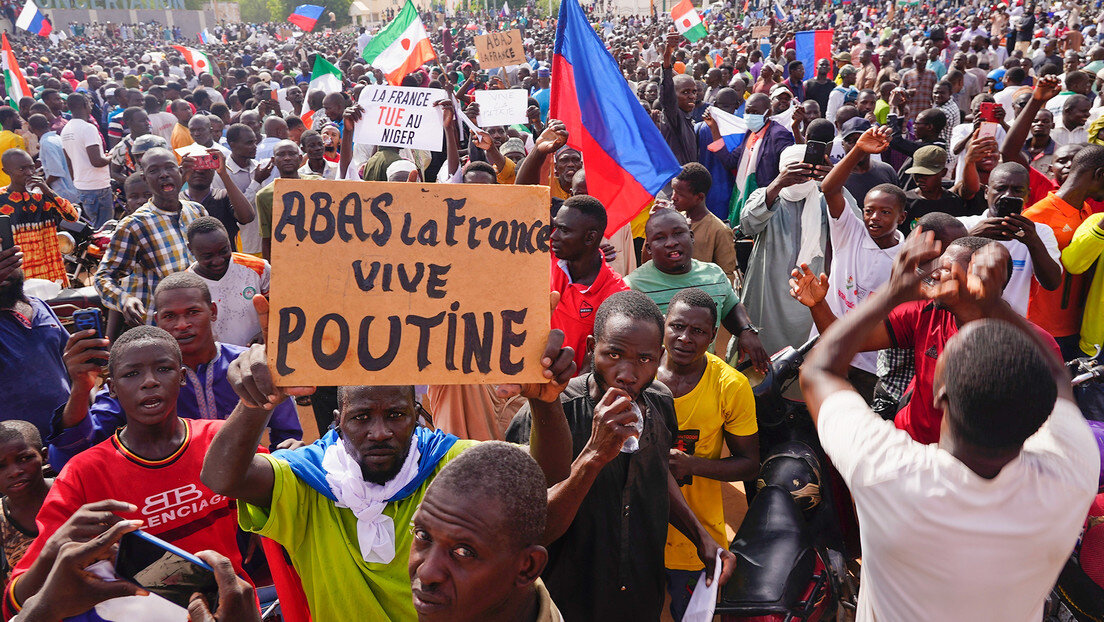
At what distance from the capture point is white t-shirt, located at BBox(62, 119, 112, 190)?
29.2 feet

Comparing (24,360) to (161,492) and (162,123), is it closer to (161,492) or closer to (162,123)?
(161,492)

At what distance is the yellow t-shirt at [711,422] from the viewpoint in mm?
3209

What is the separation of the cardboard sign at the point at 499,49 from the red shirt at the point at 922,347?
964 cm

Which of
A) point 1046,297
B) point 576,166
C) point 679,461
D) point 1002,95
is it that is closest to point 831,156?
point 576,166

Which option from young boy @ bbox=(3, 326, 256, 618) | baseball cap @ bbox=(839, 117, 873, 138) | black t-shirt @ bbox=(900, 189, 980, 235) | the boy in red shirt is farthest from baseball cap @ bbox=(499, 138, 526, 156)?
young boy @ bbox=(3, 326, 256, 618)

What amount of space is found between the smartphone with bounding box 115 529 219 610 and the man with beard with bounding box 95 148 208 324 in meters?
2.73

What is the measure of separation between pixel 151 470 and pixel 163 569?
73 cm

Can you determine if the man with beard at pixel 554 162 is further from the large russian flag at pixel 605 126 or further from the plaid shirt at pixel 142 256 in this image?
the plaid shirt at pixel 142 256

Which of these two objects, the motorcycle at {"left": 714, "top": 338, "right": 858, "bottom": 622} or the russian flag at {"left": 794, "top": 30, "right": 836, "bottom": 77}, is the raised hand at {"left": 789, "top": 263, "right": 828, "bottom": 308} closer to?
the motorcycle at {"left": 714, "top": 338, "right": 858, "bottom": 622}

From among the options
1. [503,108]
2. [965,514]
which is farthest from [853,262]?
[503,108]

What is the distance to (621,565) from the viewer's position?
8.77 feet

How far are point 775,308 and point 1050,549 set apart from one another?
326 cm

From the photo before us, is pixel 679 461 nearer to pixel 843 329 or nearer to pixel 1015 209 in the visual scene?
pixel 843 329

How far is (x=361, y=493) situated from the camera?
2258mm
